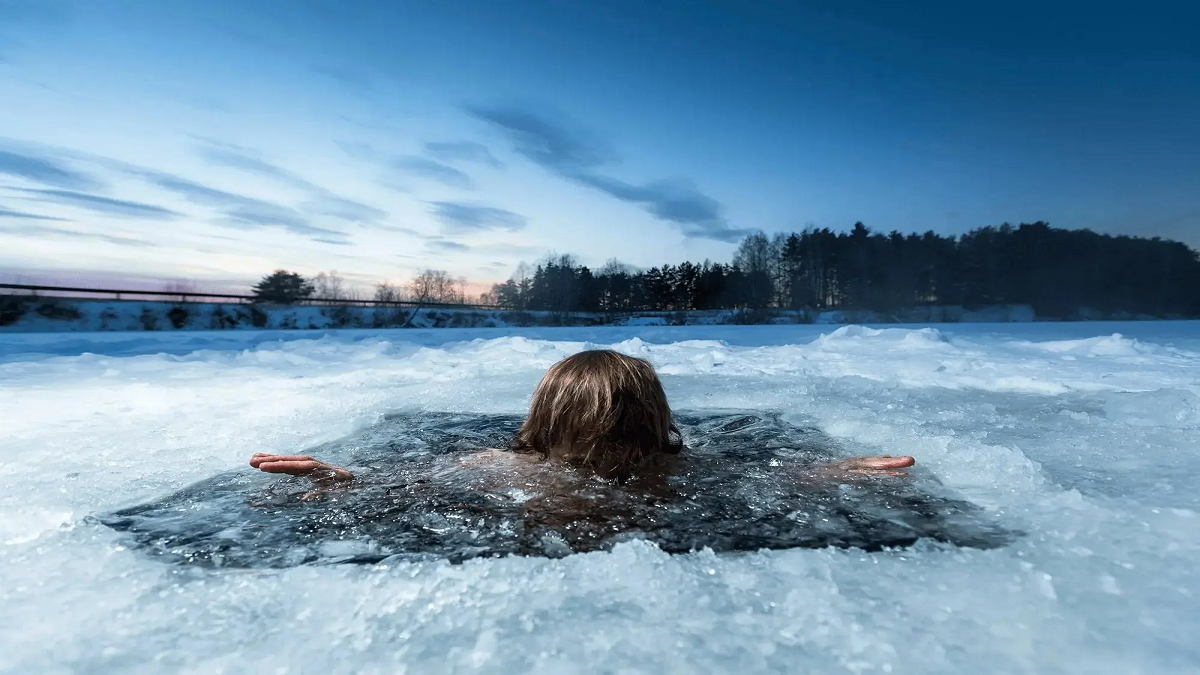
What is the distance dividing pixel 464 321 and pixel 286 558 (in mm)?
25516

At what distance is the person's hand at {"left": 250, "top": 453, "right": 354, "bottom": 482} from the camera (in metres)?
1.74

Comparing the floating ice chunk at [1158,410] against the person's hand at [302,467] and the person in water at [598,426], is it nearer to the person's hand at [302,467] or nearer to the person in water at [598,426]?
the person in water at [598,426]

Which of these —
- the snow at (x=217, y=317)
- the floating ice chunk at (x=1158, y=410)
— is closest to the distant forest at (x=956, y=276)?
the snow at (x=217, y=317)

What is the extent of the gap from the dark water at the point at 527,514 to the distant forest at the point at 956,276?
4254 centimetres

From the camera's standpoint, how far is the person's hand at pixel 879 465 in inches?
71.9

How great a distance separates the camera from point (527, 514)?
4.92 feet

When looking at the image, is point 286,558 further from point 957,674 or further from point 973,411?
point 973,411

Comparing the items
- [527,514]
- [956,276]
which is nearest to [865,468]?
[527,514]

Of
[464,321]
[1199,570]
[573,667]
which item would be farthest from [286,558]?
[464,321]

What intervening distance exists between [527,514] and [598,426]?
15.1 inches

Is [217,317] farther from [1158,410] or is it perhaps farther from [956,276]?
[956,276]

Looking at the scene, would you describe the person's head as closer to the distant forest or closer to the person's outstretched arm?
the person's outstretched arm

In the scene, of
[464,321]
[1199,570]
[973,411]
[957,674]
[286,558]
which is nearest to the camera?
[957,674]

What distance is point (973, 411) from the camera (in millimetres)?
3184
